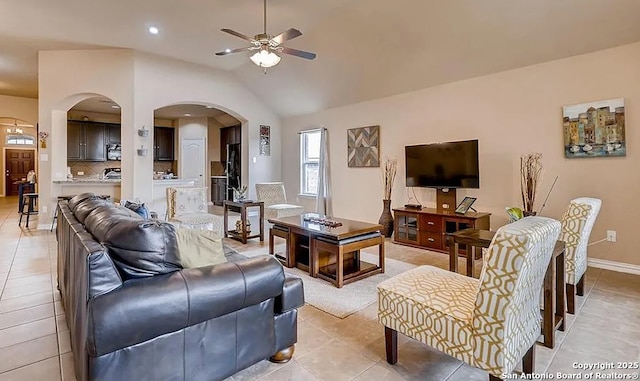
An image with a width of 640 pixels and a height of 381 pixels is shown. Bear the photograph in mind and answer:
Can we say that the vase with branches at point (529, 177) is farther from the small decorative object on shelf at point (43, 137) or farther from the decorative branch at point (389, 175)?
the small decorative object on shelf at point (43, 137)

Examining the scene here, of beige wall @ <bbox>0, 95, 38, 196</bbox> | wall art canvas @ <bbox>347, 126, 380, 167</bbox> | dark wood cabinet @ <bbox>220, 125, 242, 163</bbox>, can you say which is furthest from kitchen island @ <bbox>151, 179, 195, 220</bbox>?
beige wall @ <bbox>0, 95, 38, 196</bbox>

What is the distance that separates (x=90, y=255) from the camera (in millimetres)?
1376

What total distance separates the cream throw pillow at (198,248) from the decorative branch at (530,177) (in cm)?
376

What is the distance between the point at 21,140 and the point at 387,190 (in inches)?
593

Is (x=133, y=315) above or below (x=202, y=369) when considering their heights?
above

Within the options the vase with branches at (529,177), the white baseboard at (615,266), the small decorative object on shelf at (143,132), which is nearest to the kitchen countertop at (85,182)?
the small decorative object on shelf at (143,132)

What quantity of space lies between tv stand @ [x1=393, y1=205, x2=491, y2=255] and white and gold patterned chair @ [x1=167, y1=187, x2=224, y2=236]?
2763 millimetres

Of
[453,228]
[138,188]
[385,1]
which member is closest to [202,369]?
[453,228]

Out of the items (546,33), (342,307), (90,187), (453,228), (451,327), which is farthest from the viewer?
(90,187)

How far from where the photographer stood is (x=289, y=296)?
1.92m

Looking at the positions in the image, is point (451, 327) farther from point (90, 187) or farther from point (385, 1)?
point (90, 187)

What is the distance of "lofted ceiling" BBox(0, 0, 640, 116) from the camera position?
360 cm

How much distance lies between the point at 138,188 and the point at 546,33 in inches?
Result: 255

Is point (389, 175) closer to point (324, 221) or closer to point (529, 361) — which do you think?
point (324, 221)
